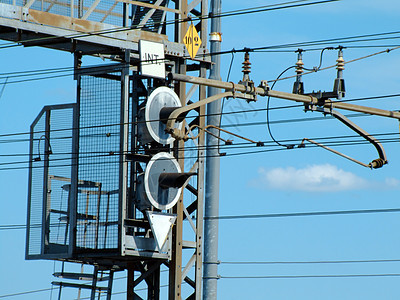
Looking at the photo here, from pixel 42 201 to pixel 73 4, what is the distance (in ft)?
14.2

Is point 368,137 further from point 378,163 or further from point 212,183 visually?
point 212,183

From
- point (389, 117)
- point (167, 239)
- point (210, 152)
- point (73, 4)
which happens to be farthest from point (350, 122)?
point (73, 4)

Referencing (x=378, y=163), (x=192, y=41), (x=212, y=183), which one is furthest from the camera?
(x=192, y=41)

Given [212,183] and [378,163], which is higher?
[378,163]

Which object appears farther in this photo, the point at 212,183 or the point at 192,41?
the point at 192,41

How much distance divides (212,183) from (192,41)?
3267 millimetres

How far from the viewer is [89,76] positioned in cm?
2039

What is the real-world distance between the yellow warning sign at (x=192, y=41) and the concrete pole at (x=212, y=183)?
615 mm

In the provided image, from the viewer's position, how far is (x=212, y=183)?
18953 mm

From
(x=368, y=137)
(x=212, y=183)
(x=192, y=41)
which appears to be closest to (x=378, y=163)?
(x=368, y=137)

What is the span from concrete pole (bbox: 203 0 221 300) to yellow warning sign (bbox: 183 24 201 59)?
0.62 m

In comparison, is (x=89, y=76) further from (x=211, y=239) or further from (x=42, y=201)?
(x=211, y=239)

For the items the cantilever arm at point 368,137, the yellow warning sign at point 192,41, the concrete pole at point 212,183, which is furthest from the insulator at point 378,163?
the yellow warning sign at point 192,41

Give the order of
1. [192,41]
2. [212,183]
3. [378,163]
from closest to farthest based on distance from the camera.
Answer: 1. [378,163]
2. [212,183]
3. [192,41]
